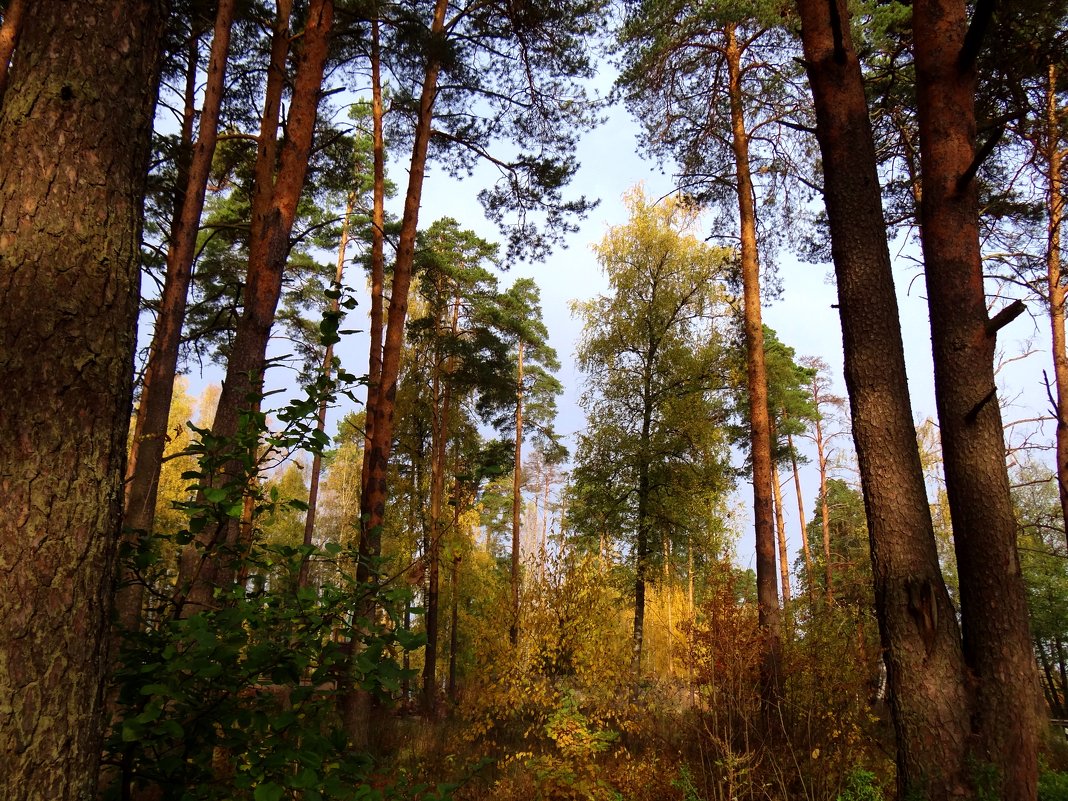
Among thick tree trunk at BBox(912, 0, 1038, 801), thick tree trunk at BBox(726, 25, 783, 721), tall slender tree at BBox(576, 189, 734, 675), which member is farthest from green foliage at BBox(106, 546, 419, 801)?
tall slender tree at BBox(576, 189, 734, 675)

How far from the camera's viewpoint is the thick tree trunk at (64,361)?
1208 mm

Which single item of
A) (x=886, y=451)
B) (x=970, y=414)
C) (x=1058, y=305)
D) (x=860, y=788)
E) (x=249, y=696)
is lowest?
(x=860, y=788)

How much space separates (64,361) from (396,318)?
7273 millimetres

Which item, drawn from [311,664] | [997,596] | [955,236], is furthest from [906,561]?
[311,664]

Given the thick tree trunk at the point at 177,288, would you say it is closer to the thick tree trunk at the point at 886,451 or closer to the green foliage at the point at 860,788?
the thick tree trunk at the point at 886,451

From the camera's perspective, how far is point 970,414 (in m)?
3.59

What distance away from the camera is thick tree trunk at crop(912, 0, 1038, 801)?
324 cm

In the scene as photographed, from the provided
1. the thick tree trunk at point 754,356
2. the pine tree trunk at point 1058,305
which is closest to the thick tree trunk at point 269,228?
the thick tree trunk at point 754,356

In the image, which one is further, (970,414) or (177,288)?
(177,288)

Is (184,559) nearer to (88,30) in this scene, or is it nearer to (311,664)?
(311,664)

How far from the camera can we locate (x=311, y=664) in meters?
1.57

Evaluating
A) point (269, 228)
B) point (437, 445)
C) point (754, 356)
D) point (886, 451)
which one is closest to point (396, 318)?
point (269, 228)

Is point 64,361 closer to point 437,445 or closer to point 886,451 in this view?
point 886,451

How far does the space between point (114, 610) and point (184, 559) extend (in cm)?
380
